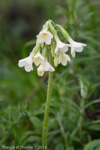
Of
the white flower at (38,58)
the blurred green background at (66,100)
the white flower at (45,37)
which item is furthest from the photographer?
the blurred green background at (66,100)

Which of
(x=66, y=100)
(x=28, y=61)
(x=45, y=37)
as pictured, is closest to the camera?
(x=45, y=37)

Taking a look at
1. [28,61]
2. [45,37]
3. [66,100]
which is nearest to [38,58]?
[28,61]

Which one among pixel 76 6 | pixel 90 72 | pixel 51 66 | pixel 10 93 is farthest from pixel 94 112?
pixel 10 93

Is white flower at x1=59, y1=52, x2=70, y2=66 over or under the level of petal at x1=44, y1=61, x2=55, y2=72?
over

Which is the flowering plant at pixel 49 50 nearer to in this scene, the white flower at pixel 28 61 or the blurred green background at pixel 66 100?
the white flower at pixel 28 61

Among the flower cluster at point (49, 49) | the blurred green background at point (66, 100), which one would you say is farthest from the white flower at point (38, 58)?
the blurred green background at point (66, 100)

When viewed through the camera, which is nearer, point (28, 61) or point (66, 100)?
point (28, 61)

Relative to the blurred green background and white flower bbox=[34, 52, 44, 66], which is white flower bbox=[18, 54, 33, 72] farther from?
the blurred green background

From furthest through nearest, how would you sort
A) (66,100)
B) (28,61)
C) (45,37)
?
(66,100), (28,61), (45,37)

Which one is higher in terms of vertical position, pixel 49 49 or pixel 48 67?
pixel 49 49

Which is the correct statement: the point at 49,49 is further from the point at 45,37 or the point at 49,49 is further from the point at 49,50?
the point at 45,37

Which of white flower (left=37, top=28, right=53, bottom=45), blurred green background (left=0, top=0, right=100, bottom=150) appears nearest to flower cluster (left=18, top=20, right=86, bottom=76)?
white flower (left=37, top=28, right=53, bottom=45)

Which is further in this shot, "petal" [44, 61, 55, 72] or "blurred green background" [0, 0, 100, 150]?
"blurred green background" [0, 0, 100, 150]

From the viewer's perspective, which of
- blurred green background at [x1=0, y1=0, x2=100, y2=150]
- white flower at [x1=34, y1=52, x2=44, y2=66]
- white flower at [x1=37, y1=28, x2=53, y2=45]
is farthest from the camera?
blurred green background at [x1=0, y1=0, x2=100, y2=150]
